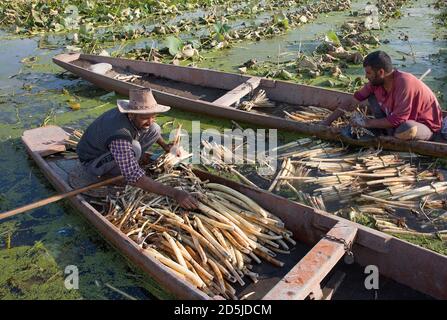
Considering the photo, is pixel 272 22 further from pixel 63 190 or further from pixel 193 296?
pixel 193 296

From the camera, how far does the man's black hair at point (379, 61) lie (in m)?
4.67

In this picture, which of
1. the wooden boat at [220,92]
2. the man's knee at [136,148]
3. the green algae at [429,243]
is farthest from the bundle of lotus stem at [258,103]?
the green algae at [429,243]

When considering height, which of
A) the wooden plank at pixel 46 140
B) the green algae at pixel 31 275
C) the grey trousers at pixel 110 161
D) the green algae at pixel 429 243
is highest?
the grey trousers at pixel 110 161

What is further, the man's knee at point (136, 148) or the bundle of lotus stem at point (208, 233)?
the man's knee at point (136, 148)

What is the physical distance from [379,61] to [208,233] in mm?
2665

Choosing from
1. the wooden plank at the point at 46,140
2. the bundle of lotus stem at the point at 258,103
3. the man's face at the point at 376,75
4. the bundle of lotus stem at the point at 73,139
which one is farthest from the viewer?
the bundle of lotus stem at the point at 258,103

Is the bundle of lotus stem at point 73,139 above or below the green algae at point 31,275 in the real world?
above

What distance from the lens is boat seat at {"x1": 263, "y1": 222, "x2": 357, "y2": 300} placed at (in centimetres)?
289

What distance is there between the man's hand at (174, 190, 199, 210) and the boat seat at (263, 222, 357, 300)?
45.6 inches

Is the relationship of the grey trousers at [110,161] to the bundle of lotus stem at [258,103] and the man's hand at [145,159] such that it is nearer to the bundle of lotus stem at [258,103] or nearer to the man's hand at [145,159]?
the man's hand at [145,159]

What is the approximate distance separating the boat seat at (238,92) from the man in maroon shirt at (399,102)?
6.62ft

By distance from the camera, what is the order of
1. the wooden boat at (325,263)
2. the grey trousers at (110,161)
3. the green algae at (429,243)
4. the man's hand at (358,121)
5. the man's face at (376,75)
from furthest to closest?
the man's hand at (358,121), the man's face at (376,75), the grey trousers at (110,161), the green algae at (429,243), the wooden boat at (325,263)

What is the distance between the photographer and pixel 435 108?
16.5 feet
